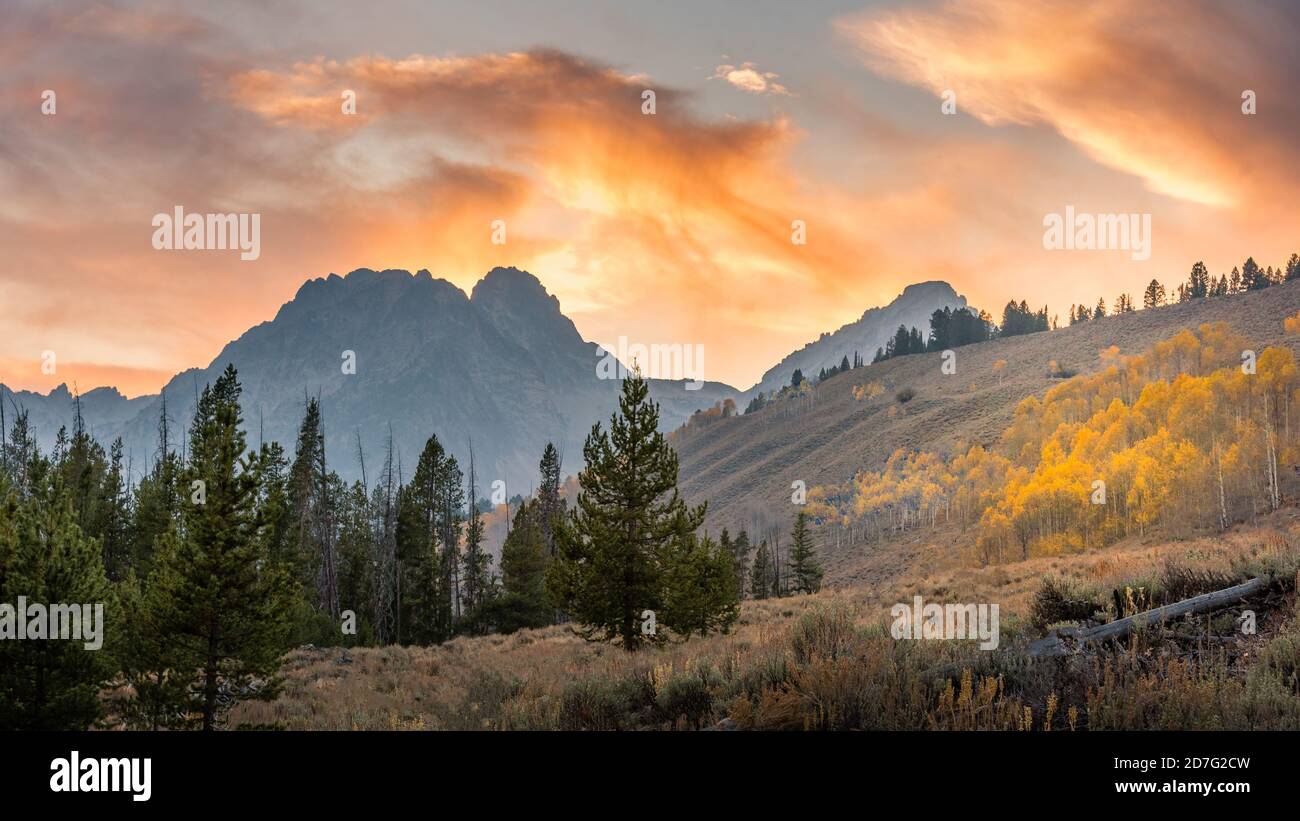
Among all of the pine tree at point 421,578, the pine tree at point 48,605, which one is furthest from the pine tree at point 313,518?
the pine tree at point 48,605

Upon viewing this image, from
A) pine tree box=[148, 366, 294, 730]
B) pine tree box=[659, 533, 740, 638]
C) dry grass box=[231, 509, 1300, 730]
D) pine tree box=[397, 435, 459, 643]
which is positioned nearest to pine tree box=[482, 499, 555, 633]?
pine tree box=[397, 435, 459, 643]

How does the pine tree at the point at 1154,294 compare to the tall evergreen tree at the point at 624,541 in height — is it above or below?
above

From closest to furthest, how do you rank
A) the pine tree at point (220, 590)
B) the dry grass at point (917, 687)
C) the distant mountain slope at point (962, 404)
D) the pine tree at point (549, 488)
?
the dry grass at point (917, 687)
the pine tree at point (220, 590)
the pine tree at point (549, 488)
the distant mountain slope at point (962, 404)

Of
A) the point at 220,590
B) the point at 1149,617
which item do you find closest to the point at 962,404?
the point at 1149,617

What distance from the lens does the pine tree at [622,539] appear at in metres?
19.7

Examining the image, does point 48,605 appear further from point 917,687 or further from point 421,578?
point 421,578

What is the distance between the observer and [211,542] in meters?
13.6

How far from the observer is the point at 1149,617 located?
7578 millimetres

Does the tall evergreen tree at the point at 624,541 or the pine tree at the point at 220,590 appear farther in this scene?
the tall evergreen tree at the point at 624,541

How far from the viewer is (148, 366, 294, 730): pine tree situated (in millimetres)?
13180

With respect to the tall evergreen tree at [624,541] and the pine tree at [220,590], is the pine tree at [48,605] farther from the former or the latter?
the tall evergreen tree at [624,541]

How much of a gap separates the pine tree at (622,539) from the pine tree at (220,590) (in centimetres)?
790
